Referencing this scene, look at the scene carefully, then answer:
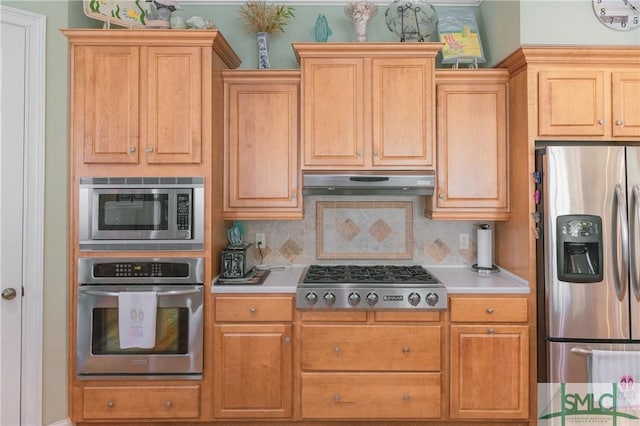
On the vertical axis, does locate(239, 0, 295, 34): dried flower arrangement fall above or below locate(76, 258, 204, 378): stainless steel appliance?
above

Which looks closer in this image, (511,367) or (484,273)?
(511,367)

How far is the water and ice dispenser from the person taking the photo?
230cm

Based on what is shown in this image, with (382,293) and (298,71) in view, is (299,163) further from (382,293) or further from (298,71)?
(382,293)

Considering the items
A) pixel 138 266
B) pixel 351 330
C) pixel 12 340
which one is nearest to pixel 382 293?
pixel 351 330

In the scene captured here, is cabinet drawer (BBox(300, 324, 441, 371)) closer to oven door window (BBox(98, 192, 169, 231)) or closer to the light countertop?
the light countertop

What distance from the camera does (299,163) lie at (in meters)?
2.79

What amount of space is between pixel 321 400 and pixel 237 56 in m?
2.44

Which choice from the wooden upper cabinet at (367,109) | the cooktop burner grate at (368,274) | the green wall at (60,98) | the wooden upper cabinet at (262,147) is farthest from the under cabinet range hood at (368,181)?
the green wall at (60,98)

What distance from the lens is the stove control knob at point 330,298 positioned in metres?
2.41

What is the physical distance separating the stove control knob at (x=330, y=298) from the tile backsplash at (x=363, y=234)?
2.40ft

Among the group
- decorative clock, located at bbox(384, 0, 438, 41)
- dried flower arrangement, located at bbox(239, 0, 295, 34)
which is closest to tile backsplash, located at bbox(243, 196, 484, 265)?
decorative clock, located at bbox(384, 0, 438, 41)

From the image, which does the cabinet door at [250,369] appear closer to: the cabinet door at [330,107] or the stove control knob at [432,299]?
the stove control knob at [432,299]

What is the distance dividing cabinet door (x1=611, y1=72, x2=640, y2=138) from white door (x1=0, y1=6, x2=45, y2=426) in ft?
11.4

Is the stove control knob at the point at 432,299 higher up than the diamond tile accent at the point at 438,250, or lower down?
lower down
